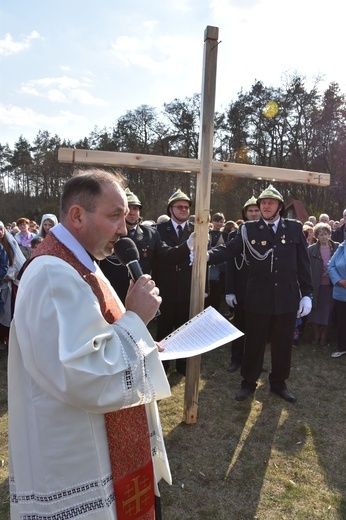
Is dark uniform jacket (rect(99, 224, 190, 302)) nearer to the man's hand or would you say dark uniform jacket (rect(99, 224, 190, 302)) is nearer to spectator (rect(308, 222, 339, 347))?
the man's hand

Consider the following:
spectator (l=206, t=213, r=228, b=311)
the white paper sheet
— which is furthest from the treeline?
the white paper sheet

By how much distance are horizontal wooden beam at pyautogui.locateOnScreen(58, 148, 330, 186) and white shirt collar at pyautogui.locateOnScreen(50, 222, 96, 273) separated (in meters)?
1.40

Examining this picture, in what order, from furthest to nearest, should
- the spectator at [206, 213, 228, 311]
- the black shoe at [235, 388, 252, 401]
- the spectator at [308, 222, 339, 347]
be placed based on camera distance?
the spectator at [206, 213, 228, 311], the spectator at [308, 222, 339, 347], the black shoe at [235, 388, 252, 401]

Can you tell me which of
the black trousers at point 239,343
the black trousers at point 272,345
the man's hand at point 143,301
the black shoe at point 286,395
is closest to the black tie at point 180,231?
the black trousers at point 239,343

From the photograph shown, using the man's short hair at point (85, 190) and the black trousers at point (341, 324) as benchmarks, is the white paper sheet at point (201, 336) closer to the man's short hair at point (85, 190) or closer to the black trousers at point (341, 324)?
the man's short hair at point (85, 190)

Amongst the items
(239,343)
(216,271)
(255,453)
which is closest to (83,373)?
(255,453)

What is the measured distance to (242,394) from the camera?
14.1 feet

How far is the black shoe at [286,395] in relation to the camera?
14.1ft

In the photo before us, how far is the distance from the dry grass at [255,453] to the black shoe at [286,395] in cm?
7

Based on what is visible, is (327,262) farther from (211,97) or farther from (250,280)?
(211,97)

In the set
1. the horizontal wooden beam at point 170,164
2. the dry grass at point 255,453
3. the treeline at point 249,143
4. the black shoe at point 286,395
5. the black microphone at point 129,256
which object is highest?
the treeline at point 249,143

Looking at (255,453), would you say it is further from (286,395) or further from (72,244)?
(72,244)

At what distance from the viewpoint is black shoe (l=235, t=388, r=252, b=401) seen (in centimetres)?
427

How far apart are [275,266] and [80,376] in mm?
3219
